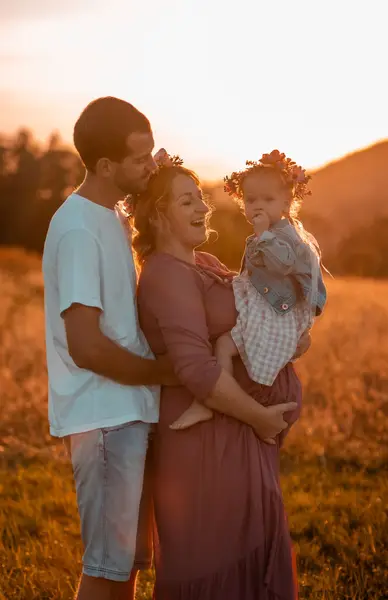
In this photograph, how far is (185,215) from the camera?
12.4 ft

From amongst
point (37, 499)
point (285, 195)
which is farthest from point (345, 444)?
point (285, 195)

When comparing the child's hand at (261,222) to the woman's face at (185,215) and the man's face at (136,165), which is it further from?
the man's face at (136,165)

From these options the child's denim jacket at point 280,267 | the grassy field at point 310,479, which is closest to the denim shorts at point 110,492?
the child's denim jacket at point 280,267

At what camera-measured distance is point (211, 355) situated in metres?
3.58

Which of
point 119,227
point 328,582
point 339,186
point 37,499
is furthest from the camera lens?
point 339,186

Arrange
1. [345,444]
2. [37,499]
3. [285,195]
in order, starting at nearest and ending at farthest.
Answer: [285,195] < [37,499] < [345,444]

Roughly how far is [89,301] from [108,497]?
78 cm

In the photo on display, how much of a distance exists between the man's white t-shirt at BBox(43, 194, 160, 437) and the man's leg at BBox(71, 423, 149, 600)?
8 centimetres

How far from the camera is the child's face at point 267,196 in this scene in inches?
158

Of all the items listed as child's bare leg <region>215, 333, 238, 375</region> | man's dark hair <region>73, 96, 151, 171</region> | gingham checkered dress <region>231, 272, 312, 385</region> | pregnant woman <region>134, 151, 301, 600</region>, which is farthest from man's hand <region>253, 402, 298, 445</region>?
man's dark hair <region>73, 96, 151, 171</region>

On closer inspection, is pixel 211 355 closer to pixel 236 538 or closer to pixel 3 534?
pixel 236 538

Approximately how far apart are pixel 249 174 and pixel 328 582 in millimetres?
2312

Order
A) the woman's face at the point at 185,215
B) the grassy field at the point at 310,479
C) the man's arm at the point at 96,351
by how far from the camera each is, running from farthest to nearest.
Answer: the grassy field at the point at 310,479 → the woman's face at the point at 185,215 → the man's arm at the point at 96,351

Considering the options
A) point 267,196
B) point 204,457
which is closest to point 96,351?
point 204,457
